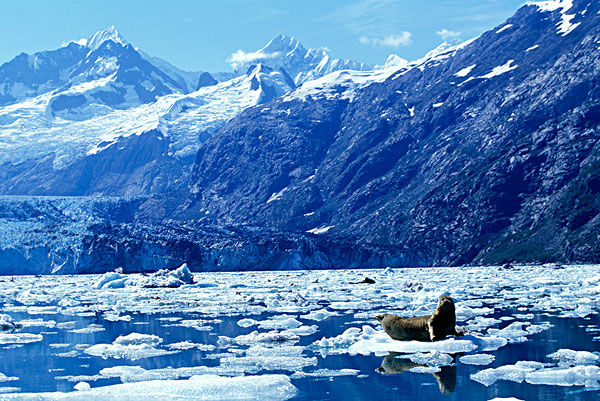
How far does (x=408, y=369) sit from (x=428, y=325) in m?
4.77

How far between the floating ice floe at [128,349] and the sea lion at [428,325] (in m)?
8.31

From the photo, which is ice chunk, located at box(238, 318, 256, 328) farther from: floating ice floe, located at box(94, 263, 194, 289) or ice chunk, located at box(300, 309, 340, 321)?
floating ice floe, located at box(94, 263, 194, 289)

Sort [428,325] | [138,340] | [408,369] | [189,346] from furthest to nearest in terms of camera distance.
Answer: [138,340]
[189,346]
[428,325]
[408,369]

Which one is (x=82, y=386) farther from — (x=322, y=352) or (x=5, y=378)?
(x=322, y=352)

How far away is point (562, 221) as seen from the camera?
644 ft

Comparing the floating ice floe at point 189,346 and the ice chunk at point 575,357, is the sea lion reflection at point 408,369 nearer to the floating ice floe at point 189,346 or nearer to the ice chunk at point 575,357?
the ice chunk at point 575,357

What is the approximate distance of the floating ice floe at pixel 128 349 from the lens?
2461cm

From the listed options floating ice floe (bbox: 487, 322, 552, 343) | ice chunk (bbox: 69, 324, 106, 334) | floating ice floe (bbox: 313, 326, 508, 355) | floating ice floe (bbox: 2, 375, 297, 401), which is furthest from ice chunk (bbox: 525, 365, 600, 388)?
ice chunk (bbox: 69, 324, 106, 334)

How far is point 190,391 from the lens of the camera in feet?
56.8

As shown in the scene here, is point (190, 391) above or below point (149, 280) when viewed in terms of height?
below

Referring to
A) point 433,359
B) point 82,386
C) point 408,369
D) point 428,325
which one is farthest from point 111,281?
point 408,369

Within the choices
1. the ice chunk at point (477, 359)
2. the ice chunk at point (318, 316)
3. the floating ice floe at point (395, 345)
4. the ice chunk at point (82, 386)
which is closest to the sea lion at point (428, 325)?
the floating ice floe at point (395, 345)

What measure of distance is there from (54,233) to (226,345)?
482 feet

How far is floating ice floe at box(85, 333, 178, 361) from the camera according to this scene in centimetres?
2461
